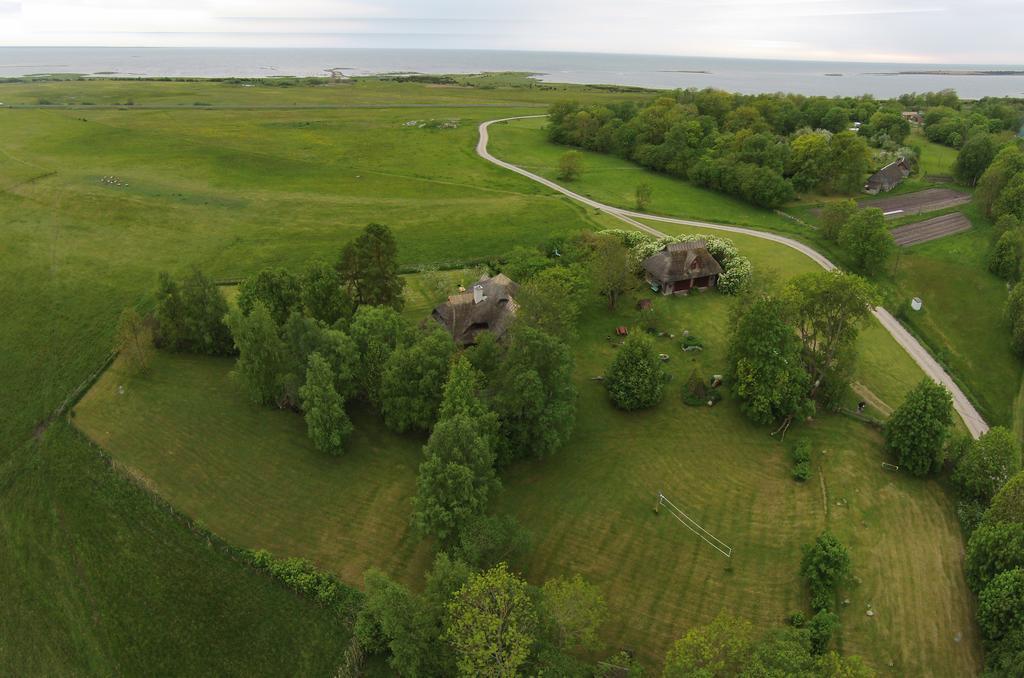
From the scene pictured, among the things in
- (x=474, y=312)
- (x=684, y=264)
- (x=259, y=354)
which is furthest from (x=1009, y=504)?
(x=259, y=354)

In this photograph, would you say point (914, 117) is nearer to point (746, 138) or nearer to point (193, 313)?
point (746, 138)

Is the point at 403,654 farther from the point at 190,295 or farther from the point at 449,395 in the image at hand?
the point at 190,295

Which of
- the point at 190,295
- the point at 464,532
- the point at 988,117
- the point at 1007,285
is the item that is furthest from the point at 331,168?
the point at 988,117

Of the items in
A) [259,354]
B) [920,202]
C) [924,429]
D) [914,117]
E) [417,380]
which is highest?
[914,117]

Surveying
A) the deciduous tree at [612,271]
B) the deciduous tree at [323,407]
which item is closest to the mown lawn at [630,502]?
the deciduous tree at [323,407]

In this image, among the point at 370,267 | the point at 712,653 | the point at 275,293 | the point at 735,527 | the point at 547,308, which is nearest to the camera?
the point at 712,653

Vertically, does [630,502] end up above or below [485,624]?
below

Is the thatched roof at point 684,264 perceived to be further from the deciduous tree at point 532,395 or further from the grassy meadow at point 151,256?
the deciduous tree at point 532,395

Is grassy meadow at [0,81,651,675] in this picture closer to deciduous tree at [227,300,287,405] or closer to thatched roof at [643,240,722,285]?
deciduous tree at [227,300,287,405]
